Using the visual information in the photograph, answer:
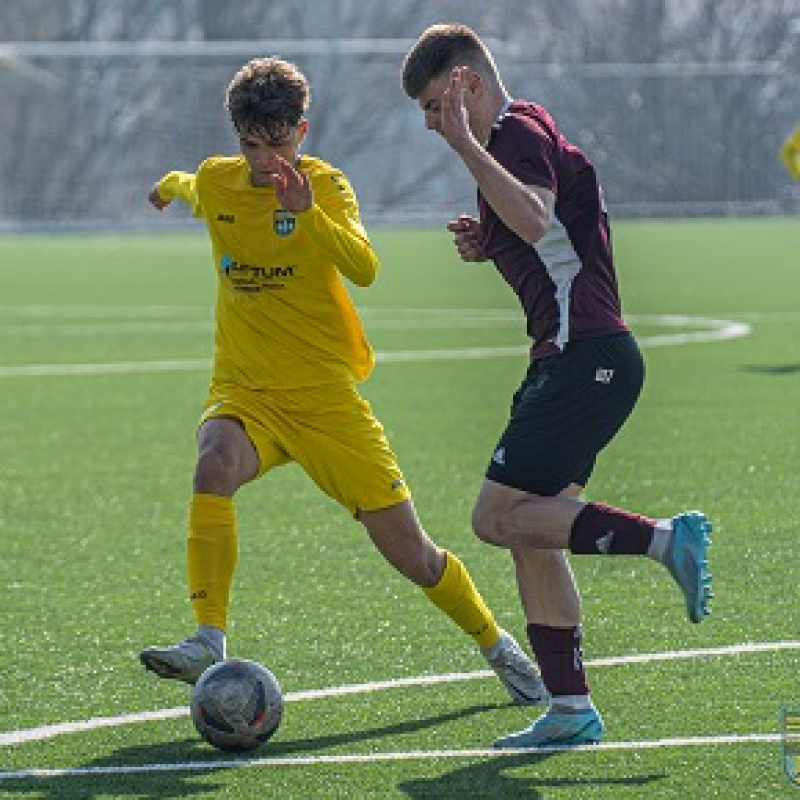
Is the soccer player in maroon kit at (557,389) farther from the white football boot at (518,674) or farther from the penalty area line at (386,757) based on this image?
the white football boot at (518,674)

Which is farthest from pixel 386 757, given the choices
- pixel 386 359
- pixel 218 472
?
pixel 386 359

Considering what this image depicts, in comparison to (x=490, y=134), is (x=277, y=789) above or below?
below

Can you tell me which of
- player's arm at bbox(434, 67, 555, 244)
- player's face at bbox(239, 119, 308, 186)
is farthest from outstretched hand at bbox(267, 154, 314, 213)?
player's arm at bbox(434, 67, 555, 244)

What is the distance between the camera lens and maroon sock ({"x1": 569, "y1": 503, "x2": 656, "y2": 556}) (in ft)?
22.1

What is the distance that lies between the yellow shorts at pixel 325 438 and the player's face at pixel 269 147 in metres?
0.66

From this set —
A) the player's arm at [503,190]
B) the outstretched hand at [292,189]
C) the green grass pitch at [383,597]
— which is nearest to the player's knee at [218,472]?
the green grass pitch at [383,597]

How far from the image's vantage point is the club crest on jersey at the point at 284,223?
751 centimetres

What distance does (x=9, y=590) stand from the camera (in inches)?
362

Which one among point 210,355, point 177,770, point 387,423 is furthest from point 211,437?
point 210,355

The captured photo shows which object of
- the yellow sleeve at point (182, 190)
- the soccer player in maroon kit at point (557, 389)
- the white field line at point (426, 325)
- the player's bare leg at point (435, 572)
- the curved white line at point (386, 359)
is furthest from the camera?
the white field line at point (426, 325)

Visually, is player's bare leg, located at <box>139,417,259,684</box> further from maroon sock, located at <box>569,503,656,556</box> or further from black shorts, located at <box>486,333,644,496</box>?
maroon sock, located at <box>569,503,656,556</box>

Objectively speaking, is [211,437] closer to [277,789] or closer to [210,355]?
[277,789]

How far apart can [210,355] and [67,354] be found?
1.22m

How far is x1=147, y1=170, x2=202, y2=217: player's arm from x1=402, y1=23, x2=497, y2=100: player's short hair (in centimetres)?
119
